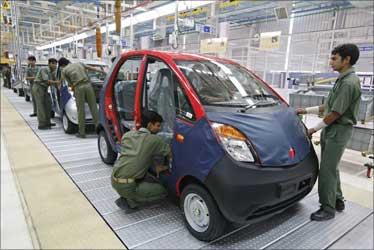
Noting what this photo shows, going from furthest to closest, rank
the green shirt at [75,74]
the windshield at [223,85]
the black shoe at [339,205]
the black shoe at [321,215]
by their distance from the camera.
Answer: the green shirt at [75,74], the black shoe at [339,205], the black shoe at [321,215], the windshield at [223,85]

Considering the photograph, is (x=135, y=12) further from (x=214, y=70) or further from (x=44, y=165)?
(x=214, y=70)

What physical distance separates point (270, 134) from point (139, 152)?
1.08m

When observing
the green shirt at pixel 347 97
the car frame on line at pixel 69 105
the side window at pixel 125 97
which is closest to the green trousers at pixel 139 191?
the side window at pixel 125 97

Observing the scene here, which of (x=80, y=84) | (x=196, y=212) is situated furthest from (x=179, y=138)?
(x=80, y=84)

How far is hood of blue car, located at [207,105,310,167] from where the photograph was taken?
179 centimetres

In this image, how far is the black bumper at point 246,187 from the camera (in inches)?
66.1

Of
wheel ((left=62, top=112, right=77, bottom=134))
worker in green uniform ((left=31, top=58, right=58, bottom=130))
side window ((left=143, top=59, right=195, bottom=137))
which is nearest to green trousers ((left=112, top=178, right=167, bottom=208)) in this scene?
side window ((left=143, top=59, right=195, bottom=137))

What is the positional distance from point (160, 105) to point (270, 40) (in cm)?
448

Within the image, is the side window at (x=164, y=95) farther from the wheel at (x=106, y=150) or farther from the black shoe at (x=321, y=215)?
the black shoe at (x=321, y=215)

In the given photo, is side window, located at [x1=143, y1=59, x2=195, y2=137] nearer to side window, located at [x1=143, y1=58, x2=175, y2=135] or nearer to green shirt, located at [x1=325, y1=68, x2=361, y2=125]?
side window, located at [x1=143, y1=58, x2=175, y2=135]

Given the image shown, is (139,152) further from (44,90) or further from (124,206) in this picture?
(44,90)

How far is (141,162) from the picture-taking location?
218 centimetres

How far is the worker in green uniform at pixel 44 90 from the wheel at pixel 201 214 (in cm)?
438

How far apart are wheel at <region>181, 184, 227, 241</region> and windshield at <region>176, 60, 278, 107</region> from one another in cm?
70
